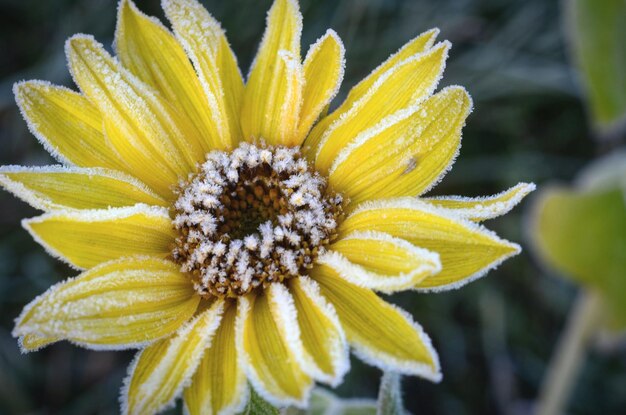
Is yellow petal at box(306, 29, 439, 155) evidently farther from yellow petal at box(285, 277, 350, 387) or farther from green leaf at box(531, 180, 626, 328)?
green leaf at box(531, 180, 626, 328)

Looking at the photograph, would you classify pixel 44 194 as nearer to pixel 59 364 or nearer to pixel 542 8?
pixel 59 364

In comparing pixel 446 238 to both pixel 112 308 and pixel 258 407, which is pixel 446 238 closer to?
pixel 258 407

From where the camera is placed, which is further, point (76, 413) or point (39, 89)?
point (76, 413)

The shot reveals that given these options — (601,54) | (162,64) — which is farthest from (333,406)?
(601,54)

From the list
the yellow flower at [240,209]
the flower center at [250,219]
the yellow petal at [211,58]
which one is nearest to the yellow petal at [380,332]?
the yellow flower at [240,209]

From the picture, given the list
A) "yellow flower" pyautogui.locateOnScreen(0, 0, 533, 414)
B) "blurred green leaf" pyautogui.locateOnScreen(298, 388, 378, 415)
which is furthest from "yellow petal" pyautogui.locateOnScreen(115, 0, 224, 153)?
"blurred green leaf" pyautogui.locateOnScreen(298, 388, 378, 415)

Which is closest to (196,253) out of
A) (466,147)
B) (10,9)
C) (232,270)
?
(232,270)
